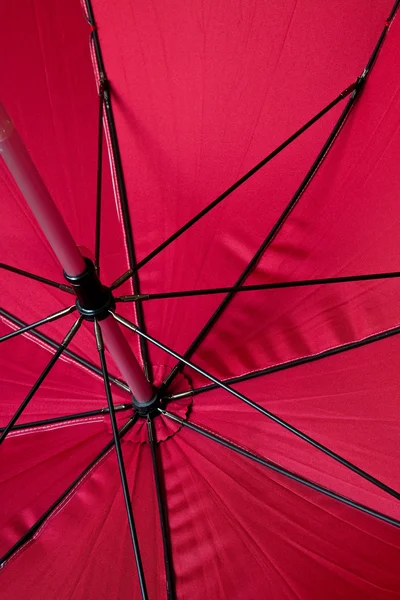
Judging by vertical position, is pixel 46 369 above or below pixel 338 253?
below

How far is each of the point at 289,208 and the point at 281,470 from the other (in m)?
0.56

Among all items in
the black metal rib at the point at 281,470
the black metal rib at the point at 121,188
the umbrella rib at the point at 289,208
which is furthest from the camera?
the black metal rib at the point at 121,188

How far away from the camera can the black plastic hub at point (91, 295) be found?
1.16 meters

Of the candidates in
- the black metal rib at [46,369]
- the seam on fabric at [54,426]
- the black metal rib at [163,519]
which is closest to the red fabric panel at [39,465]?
the seam on fabric at [54,426]

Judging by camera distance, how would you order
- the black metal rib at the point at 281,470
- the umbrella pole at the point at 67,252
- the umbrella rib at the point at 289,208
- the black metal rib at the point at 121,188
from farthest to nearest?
the black metal rib at the point at 121,188 < the umbrella rib at the point at 289,208 < the black metal rib at the point at 281,470 < the umbrella pole at the point at 67,252

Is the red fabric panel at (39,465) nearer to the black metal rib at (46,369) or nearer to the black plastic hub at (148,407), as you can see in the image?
the black plastic hub at (148,407)

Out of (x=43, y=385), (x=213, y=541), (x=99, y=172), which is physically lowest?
(x=213, y=541)

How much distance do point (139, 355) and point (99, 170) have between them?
424 mm

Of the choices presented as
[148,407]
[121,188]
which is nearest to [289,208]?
[121,188]

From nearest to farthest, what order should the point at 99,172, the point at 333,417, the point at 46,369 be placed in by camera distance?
the point at 46,369 < the point at 333,417 < the point at 99,172

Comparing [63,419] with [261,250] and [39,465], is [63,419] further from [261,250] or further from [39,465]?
[261,250]

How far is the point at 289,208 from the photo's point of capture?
1.56 metres

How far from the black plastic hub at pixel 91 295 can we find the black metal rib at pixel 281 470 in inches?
14.9

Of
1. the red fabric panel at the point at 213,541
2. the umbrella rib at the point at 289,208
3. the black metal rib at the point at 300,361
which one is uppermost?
the umbrella rib at the point at 289,208
